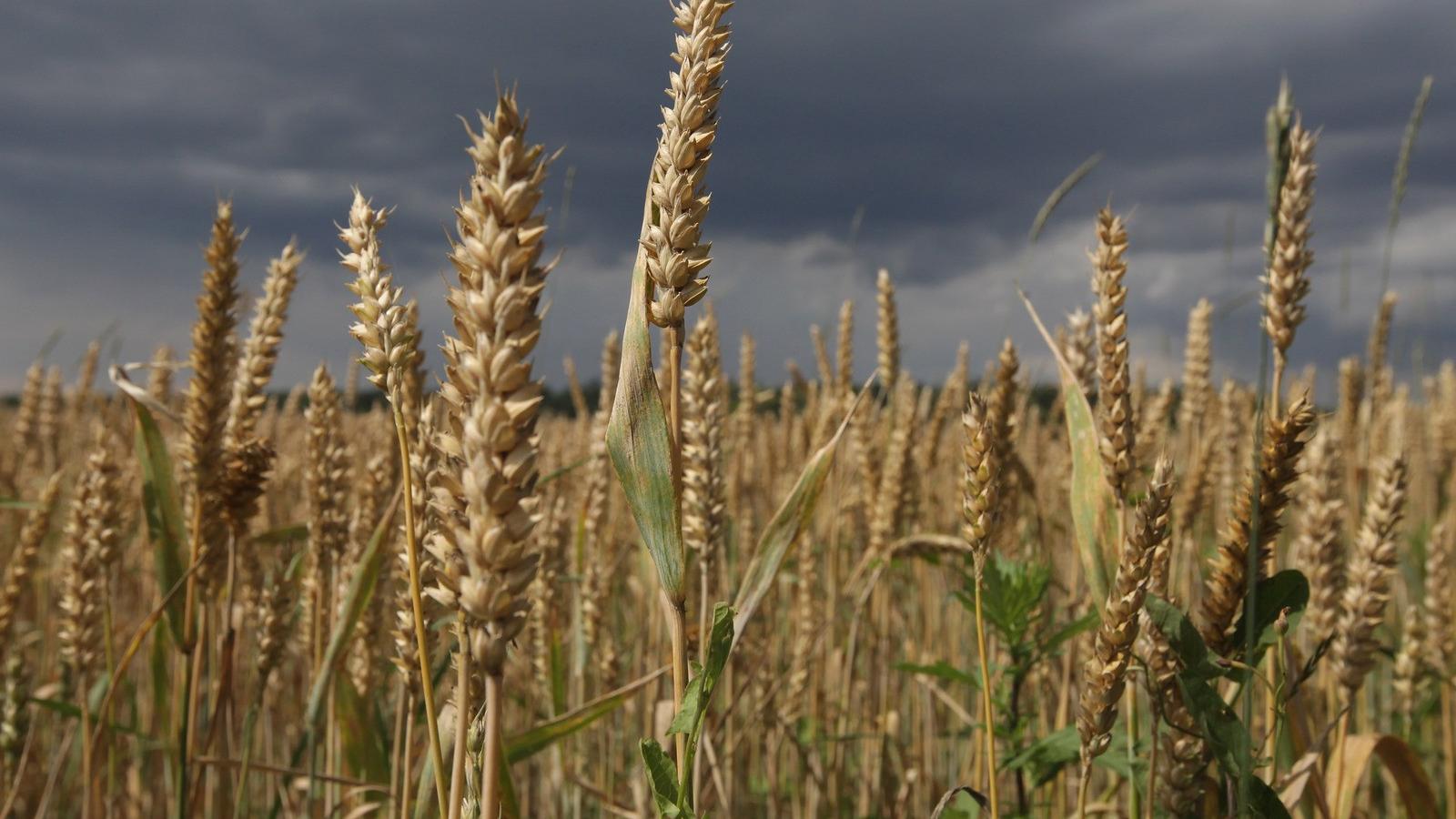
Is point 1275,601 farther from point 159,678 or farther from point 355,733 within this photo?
point 159,678

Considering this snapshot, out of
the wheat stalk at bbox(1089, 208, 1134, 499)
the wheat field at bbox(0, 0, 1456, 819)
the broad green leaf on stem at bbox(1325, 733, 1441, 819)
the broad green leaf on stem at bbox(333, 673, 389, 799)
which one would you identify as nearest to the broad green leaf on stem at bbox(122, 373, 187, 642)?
the wheat field at bbox(0, 0, 1456, 819)

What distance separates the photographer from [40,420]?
4.60 meters

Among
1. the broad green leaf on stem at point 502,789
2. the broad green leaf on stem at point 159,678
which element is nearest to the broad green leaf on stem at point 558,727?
the broad green leaf on stem at point 502,789

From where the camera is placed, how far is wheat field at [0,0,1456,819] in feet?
2.85

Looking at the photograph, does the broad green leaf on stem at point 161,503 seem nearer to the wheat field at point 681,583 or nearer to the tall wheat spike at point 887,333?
the wheat field at point 681,583

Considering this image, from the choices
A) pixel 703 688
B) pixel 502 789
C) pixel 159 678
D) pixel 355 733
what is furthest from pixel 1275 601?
pixel 159 678

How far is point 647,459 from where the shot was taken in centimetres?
91

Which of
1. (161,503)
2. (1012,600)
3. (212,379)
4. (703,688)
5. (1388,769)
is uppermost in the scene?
(212,379)

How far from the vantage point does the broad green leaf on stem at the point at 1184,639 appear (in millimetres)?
1118

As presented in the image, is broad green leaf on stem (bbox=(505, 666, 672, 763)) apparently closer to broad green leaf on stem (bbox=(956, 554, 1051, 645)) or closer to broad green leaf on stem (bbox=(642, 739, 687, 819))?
broad green leaf on stem (bbox=(642, 739, 687, 819))

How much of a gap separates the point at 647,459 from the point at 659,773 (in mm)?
331

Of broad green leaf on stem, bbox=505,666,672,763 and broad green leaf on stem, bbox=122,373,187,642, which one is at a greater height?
broad green leaf on stem, bbox=122,373,187,642

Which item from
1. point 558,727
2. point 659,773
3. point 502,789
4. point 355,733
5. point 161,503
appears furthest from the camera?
point 355,733

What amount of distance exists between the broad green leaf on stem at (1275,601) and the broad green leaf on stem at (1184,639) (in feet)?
0.35
